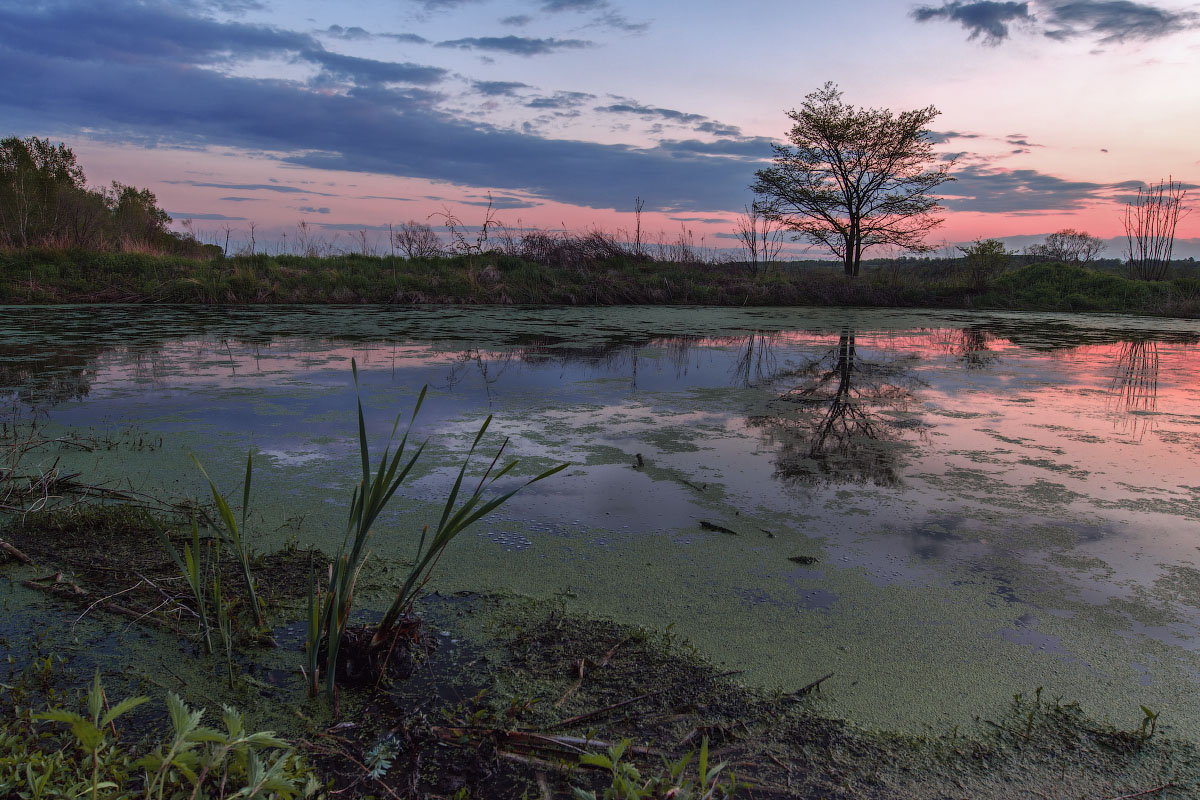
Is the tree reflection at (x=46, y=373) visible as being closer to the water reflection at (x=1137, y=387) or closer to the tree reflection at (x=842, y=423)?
the tree reflection at (x=842, y=423)

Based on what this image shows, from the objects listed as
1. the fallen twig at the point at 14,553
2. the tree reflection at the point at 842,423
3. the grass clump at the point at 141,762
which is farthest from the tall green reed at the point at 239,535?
the tree reflection at the point at 842,423

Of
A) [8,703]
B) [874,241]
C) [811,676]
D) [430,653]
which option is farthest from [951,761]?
[874,241]

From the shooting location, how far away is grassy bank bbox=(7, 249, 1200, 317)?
12.3 m

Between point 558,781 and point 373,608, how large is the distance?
89cm

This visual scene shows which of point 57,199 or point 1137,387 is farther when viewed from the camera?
point 57,199

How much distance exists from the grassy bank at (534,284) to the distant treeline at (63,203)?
3.13m

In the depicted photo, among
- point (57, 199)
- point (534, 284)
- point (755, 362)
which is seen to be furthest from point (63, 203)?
point (755, 362)

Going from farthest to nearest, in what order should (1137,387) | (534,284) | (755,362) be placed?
1. (534,284)
2. (755,362)
3. (1137,387)

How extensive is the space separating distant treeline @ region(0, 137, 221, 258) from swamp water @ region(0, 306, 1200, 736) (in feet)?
42.8

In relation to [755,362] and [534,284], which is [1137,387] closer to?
[755,362]

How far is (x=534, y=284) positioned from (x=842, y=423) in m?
10.7

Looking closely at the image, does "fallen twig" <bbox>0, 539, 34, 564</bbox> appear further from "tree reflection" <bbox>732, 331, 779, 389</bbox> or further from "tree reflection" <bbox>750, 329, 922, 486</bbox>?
"tree reflection" <bbox>732, 331, 779, 389</bbox>

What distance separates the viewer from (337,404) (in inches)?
181

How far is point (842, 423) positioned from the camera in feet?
14.3
